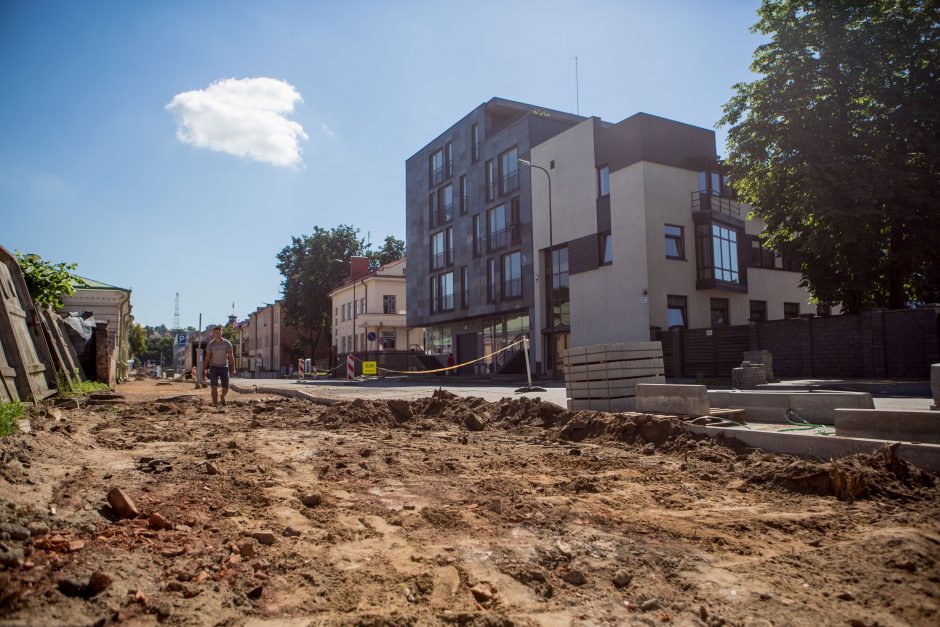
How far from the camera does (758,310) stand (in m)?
34.0

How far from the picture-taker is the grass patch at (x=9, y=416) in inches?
223

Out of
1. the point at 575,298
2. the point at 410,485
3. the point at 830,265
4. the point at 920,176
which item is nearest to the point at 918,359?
the point at 830,265

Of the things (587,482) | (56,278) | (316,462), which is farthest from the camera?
(56,278)

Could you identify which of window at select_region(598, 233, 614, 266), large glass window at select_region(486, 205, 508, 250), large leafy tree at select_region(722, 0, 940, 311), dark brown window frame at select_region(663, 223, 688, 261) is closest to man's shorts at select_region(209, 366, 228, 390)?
large leafy tree at select_region(722, 0, 940, 311)

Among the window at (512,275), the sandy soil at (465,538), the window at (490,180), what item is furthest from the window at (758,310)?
the sandy soil at (465,538)

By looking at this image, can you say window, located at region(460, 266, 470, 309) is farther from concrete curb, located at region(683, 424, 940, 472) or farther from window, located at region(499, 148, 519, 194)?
concrete curb, located at region(683, 424, 940, 472)

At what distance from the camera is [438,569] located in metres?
3.30

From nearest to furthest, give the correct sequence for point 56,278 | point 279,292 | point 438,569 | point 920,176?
point 438,569 < point 56,278 < point 920,176 < point 279,292

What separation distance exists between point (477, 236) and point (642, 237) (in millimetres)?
14746

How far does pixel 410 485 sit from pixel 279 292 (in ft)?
205

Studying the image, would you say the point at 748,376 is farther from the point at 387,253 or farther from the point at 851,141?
the point at 387,253

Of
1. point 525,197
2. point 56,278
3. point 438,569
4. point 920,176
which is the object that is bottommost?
point 438,569

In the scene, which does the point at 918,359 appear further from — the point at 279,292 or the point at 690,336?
the point at 279,292

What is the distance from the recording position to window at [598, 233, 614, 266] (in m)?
30.2
